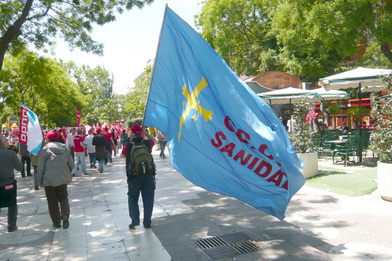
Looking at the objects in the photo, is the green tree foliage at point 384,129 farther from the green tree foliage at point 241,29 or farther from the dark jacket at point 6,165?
the green tree foliage at point 241,29

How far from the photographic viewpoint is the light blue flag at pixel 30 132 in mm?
7992

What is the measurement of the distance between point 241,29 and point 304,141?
28.1 m

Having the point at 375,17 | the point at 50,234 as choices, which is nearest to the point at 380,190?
the point at 50,234

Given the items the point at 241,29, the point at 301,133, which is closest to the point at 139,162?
the point at 301,133

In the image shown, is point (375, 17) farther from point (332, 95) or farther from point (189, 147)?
point (189, 147)

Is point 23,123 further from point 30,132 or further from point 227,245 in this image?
point 227,245

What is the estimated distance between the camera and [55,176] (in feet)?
17.9

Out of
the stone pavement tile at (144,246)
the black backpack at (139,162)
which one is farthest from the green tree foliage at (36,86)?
the stone pavement tile at (144,246)

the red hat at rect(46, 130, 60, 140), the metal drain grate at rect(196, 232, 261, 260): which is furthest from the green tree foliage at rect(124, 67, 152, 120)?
the metal drain grate at rect(196, 232, 261, 260)

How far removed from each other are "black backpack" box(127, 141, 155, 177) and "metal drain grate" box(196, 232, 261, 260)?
134cm

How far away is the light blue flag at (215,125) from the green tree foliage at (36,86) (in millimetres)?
12497

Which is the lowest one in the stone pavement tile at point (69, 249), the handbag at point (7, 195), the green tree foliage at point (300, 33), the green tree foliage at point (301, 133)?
the stone pavement tile at point (69, 249)

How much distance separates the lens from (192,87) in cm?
405

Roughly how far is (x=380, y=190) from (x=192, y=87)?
15.4ft
